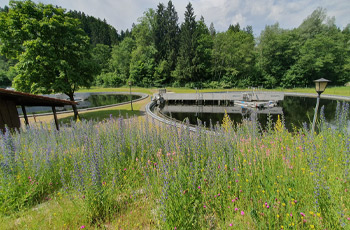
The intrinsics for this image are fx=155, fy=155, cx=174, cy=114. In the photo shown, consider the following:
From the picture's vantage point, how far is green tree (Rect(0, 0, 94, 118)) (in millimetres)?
12570

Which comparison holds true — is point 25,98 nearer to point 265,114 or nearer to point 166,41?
point 265,114

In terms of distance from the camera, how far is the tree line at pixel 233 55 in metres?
44.1

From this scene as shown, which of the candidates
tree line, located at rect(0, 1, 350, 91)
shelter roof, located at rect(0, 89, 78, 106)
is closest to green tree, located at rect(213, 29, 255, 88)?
tree line, located at rect(0, 1, 350, 91)

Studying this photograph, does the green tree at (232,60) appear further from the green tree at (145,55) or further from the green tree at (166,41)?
the green tree at (145,55)

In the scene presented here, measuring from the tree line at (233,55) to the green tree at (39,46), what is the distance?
35.7 m

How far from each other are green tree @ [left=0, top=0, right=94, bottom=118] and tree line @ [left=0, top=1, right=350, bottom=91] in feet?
117

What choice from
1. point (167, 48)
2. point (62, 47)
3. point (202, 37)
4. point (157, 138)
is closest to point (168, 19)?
point (167, 48)

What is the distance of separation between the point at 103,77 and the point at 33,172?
6354cm

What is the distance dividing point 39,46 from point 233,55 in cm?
4870

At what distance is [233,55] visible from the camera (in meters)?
48.9

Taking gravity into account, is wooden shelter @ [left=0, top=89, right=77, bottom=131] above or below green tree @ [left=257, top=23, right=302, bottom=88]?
below

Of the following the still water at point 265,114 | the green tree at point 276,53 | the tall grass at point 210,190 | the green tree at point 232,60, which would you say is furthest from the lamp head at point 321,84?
the green tree at point 276,53

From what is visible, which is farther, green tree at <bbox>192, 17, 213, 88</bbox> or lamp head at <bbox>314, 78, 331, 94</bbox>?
green tree at <bbox>192, 17, 213, 88</bbox>

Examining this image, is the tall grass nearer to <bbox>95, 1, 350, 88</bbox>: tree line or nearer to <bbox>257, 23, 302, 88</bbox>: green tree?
<bbox>95, 1, 350, 88</bbox>: tree line
